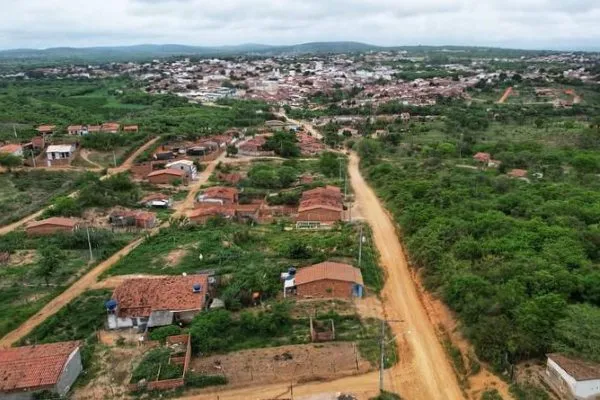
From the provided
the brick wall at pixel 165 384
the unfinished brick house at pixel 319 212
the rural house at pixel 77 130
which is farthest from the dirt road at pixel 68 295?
the rural house at pixel 77 130

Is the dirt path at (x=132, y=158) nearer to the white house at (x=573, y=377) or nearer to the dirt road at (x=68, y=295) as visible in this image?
the dirt road at (x=68, y=295)

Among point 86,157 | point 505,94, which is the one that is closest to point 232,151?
point 86,157

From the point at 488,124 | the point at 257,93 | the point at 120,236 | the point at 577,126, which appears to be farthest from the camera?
the point at 257,93

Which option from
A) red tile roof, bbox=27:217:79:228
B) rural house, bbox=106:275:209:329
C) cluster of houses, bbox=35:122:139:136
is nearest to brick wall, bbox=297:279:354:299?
rural house, bbox=106:275:209:329

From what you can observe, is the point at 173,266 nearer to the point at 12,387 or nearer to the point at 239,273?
the point at 239,273

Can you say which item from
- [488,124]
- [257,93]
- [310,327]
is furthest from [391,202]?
[257,93]

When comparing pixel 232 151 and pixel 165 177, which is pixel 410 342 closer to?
pixel 165 177
